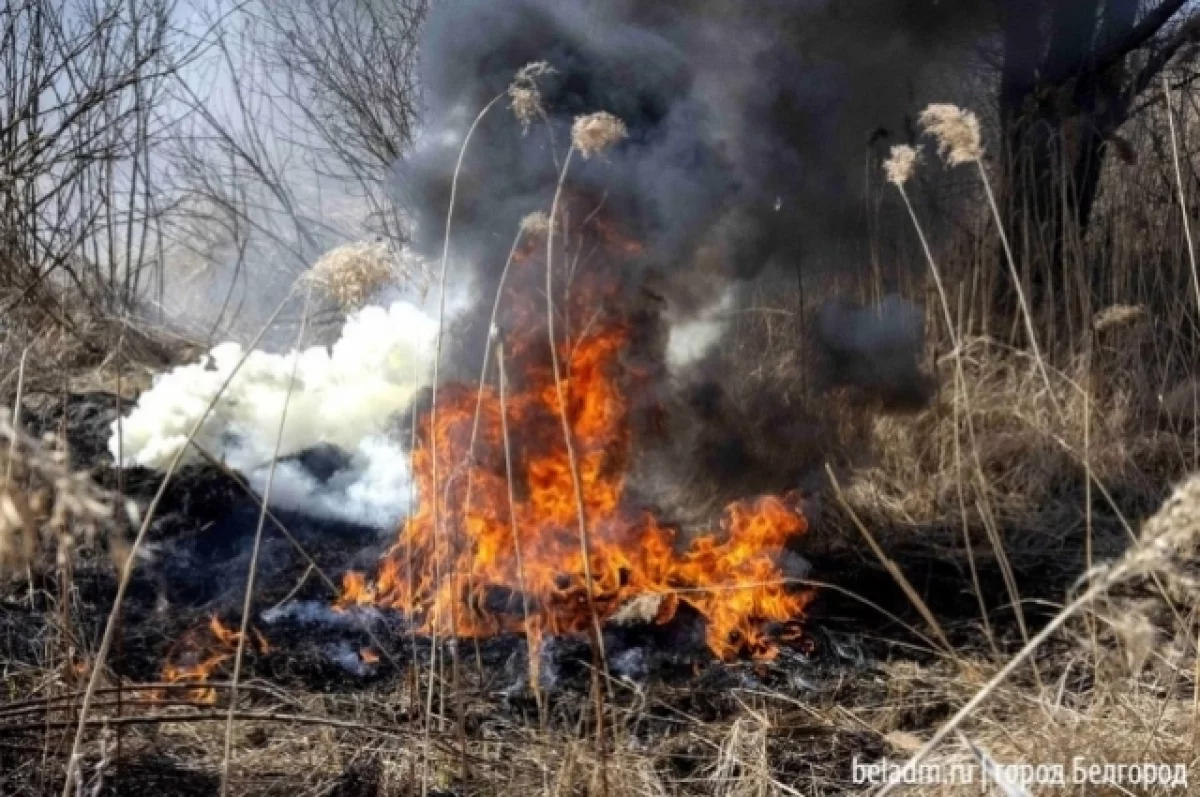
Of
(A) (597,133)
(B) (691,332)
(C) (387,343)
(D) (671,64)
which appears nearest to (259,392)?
(C) (387,343)

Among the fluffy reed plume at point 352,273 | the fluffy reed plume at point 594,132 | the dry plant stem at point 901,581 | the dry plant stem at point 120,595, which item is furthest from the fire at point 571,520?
the dry plant stem at point 120,595

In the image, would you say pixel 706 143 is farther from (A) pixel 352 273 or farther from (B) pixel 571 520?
(A) pixel 352 273

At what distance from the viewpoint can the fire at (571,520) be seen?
4.30 metres

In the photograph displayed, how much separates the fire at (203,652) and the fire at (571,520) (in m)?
0.42

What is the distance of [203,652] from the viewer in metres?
4.14

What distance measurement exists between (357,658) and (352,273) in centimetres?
221

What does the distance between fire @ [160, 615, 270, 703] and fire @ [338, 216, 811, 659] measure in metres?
0.42

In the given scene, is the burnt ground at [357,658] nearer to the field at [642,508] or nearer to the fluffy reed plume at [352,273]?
the field at [642,508]

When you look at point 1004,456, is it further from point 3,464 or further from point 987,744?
point 3,464

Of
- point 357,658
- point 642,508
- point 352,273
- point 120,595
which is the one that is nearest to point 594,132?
point 352,273

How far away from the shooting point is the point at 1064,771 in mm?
2521

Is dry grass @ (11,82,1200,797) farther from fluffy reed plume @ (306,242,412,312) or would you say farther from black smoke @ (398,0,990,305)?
Result: black smoke @ (398,0,990,305)

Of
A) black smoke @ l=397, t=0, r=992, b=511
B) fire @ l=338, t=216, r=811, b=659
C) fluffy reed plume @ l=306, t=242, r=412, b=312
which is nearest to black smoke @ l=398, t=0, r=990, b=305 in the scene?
black smoke @ l=397, t=0, r=992, b=511

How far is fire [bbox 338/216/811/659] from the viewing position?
4305 mm
